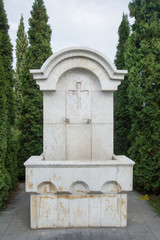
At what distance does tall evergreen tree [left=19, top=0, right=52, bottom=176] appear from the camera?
657 centimetres

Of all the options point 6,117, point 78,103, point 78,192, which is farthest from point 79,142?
point 6,117

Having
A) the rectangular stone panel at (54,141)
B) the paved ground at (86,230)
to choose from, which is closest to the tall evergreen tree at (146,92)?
the paved ground at (86,230)

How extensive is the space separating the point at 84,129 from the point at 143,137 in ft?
6.40

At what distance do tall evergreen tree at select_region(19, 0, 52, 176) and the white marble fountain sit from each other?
254 centimetres

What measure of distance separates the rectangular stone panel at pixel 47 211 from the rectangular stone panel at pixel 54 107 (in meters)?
1.50

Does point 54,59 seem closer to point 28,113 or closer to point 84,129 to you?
point 84,129

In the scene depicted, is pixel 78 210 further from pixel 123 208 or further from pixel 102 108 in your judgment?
pixel 102 108

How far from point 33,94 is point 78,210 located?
4.25m

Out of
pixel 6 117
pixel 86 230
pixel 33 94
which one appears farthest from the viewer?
pixel 33 94

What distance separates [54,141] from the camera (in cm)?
416

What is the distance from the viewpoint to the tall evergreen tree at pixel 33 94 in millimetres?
6566

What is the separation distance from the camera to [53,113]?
4145 mm

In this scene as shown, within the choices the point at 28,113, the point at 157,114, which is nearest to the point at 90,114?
the point at 157,114

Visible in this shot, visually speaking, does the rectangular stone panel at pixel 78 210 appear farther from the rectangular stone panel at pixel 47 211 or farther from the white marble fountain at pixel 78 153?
the rectangular stone panel at pixel 47 211
